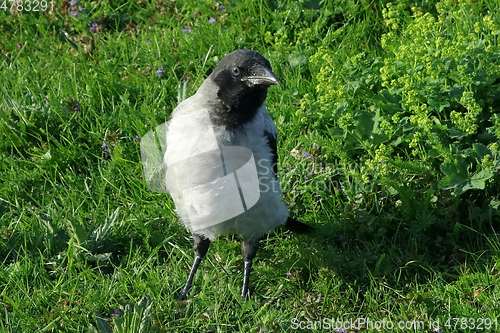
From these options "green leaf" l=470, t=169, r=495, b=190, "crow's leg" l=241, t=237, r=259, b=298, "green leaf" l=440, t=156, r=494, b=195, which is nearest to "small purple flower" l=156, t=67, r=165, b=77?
"crow's leg" l=241, t=237, r=259, b=298

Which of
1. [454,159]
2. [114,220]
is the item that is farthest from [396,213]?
[114,220]

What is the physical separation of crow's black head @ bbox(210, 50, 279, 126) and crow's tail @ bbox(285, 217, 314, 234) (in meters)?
0.77

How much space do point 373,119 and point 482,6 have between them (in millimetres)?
1569

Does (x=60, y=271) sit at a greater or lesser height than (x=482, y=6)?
lesser

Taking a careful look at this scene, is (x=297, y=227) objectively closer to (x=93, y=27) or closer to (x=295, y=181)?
(x=295, y=181)

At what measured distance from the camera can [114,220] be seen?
4.16 metres

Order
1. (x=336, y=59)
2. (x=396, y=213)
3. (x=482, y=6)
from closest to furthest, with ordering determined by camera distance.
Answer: (x=396, y=213)
(x=336, y=59)
(x=482, y=6)

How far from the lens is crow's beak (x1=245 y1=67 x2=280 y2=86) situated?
139 inches

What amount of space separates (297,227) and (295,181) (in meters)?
0.43

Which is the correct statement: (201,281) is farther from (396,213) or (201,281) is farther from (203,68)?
(203,68)

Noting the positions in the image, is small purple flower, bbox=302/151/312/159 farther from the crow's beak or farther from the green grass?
the crow's beak

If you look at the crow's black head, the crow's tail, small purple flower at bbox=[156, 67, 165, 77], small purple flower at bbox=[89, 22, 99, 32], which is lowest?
the crow's tail

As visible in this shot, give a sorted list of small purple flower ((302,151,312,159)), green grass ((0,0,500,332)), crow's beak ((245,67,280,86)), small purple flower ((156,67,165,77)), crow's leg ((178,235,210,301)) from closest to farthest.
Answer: crow's beak ((245,67,280,86)) → green grass ((0,0,500,332)) → crow's leg ((178,235,210,301)) → small purple flower ((302,151,312,159)) → small purple flower ((156,67,165,77))

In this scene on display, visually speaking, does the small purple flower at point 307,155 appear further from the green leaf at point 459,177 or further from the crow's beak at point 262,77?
the crow's beak at point 262,77
